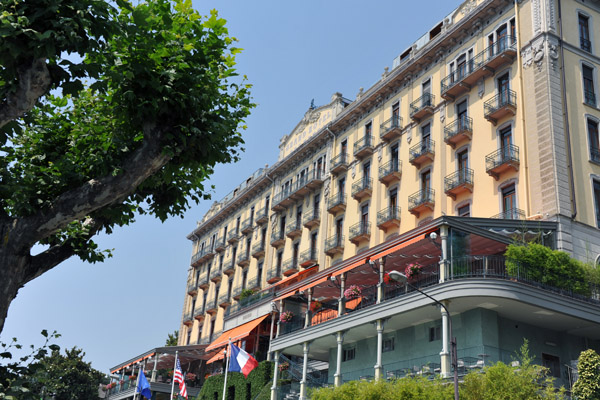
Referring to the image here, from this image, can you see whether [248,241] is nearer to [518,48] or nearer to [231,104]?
[518,48]

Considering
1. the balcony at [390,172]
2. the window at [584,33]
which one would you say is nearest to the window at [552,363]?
the balcony at [390,172]

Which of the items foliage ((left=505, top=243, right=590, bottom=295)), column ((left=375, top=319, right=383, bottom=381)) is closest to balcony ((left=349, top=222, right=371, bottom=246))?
column ((left=375, top=319, right=383, bottom=381))

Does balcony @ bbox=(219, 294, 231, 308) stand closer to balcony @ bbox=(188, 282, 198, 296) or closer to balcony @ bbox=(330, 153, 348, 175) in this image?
balcony @ bbox=(188, 282, 198, 296)

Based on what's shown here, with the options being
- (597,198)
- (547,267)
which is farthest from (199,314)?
(547,267)

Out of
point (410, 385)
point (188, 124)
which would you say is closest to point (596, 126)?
point (410, 385)

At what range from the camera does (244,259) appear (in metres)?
54.2

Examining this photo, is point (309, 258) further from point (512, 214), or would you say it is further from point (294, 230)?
point (512, 214)

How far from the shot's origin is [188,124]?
43.4 feet

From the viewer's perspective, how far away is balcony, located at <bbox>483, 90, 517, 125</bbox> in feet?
105

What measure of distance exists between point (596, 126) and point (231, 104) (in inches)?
915

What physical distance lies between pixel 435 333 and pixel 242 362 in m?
9.96

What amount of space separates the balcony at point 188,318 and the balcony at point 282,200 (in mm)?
16766

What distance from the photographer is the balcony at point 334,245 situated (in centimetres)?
4188

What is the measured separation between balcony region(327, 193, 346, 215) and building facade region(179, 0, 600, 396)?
133 millimetres
